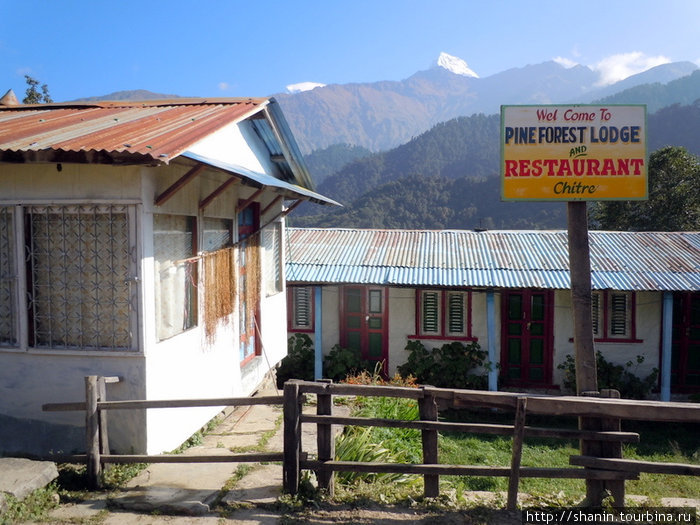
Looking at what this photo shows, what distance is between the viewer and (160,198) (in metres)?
4.86

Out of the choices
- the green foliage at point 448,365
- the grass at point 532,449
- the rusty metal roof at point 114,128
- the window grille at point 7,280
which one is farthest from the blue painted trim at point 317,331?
the window grille at point 7,280

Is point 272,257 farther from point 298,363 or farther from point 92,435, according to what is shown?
point 92,435

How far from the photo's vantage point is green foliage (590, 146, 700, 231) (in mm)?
20422

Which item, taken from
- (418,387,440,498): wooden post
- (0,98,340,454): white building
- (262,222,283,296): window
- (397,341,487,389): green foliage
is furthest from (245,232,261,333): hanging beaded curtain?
(397,341,487,389): green foliage

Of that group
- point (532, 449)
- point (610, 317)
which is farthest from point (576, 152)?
point (610, 317)

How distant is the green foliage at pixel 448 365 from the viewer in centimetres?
1191

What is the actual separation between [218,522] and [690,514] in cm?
360

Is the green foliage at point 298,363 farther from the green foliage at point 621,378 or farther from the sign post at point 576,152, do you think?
the sign post at point 576,152

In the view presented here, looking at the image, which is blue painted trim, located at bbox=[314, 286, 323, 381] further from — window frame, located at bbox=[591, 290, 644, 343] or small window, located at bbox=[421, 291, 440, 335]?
window frame, located at bbox=[591, 290, 644, 343]

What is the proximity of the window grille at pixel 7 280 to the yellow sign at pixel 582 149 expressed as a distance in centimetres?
471

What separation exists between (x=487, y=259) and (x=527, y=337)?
6.64ft

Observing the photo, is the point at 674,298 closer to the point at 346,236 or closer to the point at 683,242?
the point at 683,242

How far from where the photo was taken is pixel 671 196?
20.8 meters

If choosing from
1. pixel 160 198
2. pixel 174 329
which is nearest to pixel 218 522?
pixel 174 329
